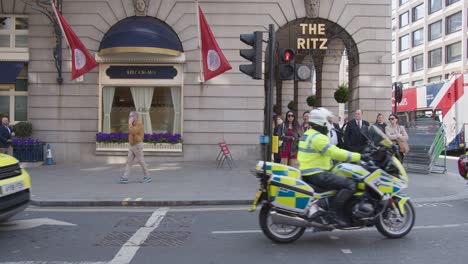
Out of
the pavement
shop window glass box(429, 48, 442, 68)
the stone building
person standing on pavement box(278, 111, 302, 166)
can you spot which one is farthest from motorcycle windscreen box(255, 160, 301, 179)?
shop window glass box(429, 48, 442, 68)

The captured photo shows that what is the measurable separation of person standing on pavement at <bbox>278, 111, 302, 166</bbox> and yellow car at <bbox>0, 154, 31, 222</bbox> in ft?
20.0

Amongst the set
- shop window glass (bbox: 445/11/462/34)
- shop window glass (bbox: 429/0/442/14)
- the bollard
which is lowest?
the bollard

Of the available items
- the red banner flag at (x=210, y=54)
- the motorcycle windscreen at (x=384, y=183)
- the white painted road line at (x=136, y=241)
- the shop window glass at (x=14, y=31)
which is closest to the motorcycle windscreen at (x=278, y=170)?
the motorcycle windscreen at (x=384, y=183)

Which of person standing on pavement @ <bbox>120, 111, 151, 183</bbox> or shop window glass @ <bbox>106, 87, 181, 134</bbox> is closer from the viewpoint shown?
person standing on pavement @ <bbox>120, 111, 151, 183</bbox>

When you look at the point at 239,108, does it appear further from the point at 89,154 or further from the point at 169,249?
the point at 169,249

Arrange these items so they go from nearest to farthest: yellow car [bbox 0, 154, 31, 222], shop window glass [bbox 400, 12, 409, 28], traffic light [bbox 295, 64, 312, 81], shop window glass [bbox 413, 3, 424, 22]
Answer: yellow car [bbox 0, 154, 31, 222] → traffic light [bbox 295, 64, 312, 81] → shop window glass [bbox 413, 3, 424, 22] → shop window glass [bbox 400, 12, 409, 28]

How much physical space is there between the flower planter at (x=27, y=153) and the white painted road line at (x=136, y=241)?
8361 millimetres

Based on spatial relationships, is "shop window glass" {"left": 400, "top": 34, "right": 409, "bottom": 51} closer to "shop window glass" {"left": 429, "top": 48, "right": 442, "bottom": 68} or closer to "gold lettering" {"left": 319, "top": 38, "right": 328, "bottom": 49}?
"shop window glass" {"left": 429, "top": 48, "right": 442, "bottom": 68}

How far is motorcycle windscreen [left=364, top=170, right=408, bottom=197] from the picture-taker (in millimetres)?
5672

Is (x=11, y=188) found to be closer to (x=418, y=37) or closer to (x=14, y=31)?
(x=14, y=31)

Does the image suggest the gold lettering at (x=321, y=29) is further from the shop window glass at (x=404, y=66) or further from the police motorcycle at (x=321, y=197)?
the shop window glass at (x=404, y=66)

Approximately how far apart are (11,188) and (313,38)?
1153 centimetres

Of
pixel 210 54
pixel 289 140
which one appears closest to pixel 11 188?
pixel 289 140

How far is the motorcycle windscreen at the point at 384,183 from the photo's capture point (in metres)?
5.67
